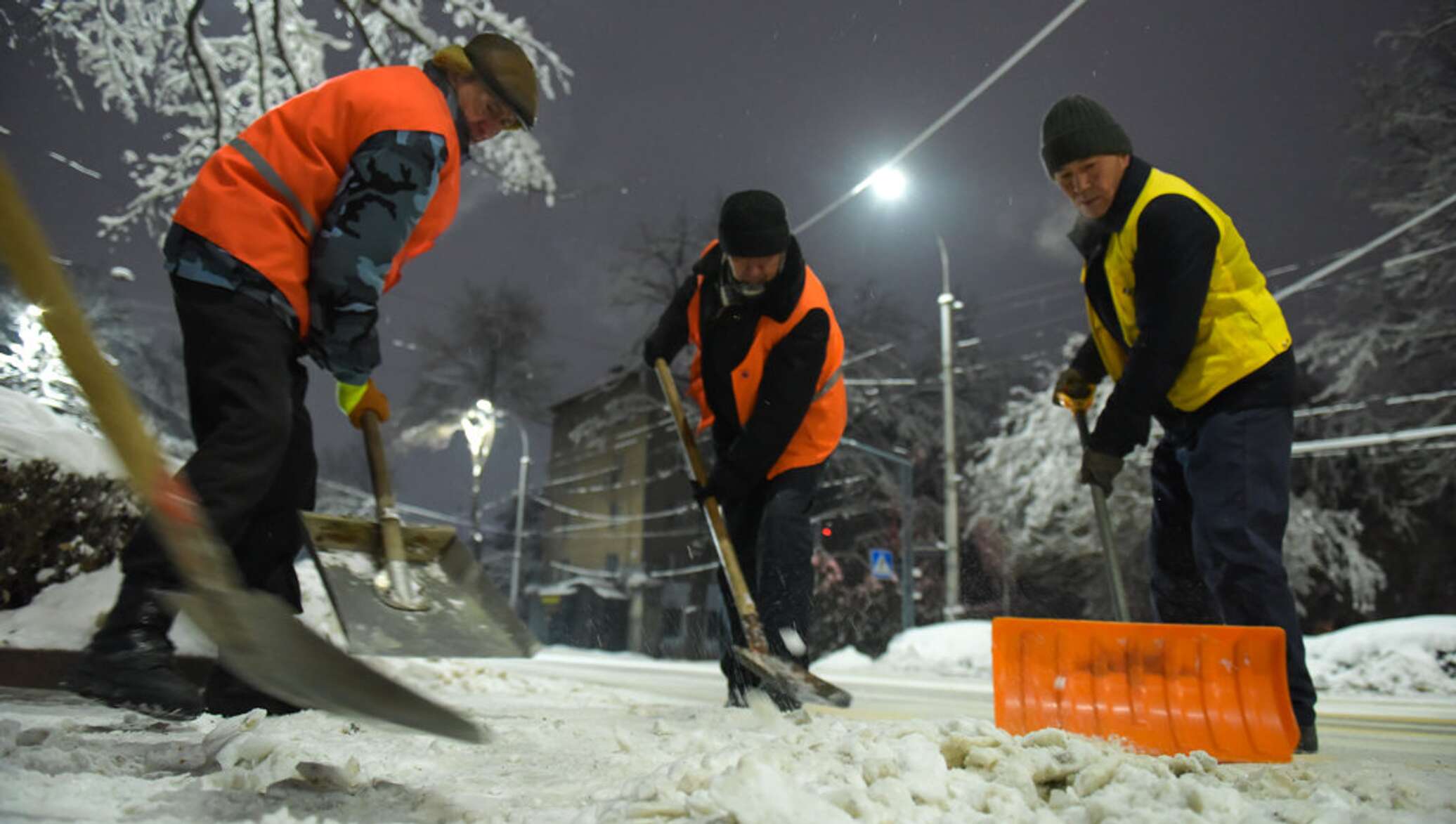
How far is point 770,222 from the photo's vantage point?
2699 millimetres

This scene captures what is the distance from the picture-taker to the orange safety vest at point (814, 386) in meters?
2.82

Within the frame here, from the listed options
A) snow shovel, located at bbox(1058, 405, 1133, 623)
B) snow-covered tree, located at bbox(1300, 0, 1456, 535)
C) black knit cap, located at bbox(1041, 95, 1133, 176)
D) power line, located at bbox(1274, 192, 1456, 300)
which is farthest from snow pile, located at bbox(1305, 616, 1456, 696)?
black knit cap, located at bbox(1041, 95, 1133, 176)

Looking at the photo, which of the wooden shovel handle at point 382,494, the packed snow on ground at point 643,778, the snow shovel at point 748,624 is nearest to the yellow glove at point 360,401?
the wooden shovel handle at point 382,494

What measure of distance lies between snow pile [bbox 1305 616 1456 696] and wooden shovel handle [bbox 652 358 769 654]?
5332mm

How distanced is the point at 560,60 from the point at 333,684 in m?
6.36

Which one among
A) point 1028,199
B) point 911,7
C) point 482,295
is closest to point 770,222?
point 911,7

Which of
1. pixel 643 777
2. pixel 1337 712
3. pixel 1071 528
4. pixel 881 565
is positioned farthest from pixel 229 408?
pixel 1071 528

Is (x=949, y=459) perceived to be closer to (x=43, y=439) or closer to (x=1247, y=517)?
(x=1247, y=517)

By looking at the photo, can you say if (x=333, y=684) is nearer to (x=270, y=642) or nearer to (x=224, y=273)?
(x=270, y=642)

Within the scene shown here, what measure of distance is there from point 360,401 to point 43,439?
1134 millimetres

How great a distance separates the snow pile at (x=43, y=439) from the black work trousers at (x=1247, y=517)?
312 centimetres

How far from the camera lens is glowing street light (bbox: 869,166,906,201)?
855 cm

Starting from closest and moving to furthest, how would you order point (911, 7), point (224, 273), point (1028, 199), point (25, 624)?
1. point (224, 273)
2. point (25, 624)
3. point (911, 7)
4. point (1028, 199)

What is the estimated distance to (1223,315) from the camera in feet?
7.09
